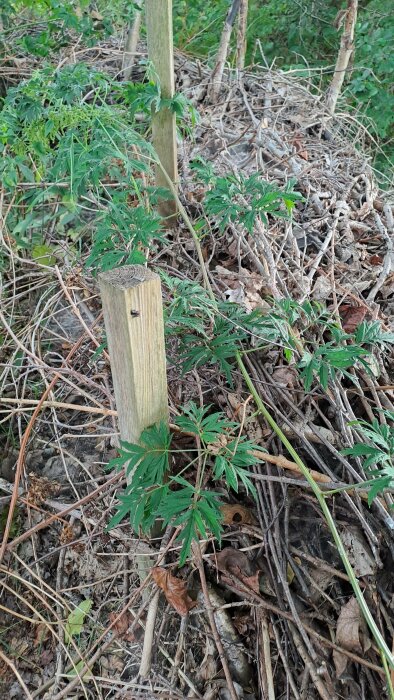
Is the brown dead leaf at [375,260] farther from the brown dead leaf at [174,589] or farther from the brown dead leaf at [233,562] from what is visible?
the brown dead leaf at [174,589]

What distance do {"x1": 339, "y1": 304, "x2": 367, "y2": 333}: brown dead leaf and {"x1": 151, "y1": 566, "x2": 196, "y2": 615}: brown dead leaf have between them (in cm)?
113

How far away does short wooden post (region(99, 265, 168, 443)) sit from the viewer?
3.38 feet

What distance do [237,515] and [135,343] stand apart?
795 mm

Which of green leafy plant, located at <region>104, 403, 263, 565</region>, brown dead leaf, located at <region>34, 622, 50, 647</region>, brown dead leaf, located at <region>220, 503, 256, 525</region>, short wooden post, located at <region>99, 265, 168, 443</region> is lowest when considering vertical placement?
brown dead leaf, located at <region>34, 622, 50, 647</region>

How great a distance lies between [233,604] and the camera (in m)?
1.50

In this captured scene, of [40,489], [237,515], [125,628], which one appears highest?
[237,515]

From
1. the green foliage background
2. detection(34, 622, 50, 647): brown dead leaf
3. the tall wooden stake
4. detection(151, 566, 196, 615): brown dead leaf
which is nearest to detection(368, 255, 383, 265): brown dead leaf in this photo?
the green foliage background

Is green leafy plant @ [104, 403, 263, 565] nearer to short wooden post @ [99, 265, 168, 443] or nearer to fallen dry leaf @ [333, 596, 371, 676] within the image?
short wooden post @ [99, 265, 168, 443]

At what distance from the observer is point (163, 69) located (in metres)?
1.94

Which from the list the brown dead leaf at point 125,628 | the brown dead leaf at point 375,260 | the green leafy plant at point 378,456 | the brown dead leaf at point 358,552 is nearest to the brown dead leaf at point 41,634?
the brown dead leaf at point 125,628

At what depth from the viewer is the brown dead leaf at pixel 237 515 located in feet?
5.27

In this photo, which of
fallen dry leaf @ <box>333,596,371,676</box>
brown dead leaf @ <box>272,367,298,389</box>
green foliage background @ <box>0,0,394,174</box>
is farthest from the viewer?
green foliage background @ <box>0,0,394,174</box>

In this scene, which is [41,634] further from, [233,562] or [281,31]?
[281,31]

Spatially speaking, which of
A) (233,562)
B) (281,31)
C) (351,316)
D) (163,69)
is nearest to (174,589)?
(233,562)
